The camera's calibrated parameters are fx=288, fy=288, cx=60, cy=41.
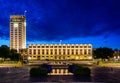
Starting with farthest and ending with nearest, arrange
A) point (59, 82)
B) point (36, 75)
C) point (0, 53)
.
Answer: point (0, 53)
point (36, 75)
point (59, 82)

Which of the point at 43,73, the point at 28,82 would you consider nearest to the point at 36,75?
the point at 43,73

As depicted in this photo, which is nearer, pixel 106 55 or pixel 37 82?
pixel 37 82

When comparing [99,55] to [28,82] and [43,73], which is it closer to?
[43,73]

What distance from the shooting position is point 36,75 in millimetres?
44875

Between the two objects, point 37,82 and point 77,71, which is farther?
point 77,71

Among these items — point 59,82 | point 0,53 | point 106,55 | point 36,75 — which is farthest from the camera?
point 106,55

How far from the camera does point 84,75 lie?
45594mm

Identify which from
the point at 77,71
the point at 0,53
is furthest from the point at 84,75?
the point at 0,53

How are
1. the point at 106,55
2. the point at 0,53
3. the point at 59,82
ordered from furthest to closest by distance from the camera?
the point at 106,55 → the point at 0,53 → the point at 59,82

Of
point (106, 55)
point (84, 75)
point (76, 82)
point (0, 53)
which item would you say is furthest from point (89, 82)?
point (106, 55)

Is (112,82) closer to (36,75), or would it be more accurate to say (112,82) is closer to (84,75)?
(84,75)

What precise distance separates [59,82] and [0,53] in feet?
352

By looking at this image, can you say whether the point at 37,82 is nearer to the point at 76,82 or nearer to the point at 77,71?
Answer: the point at 76,82

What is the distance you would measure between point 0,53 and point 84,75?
96522mm
